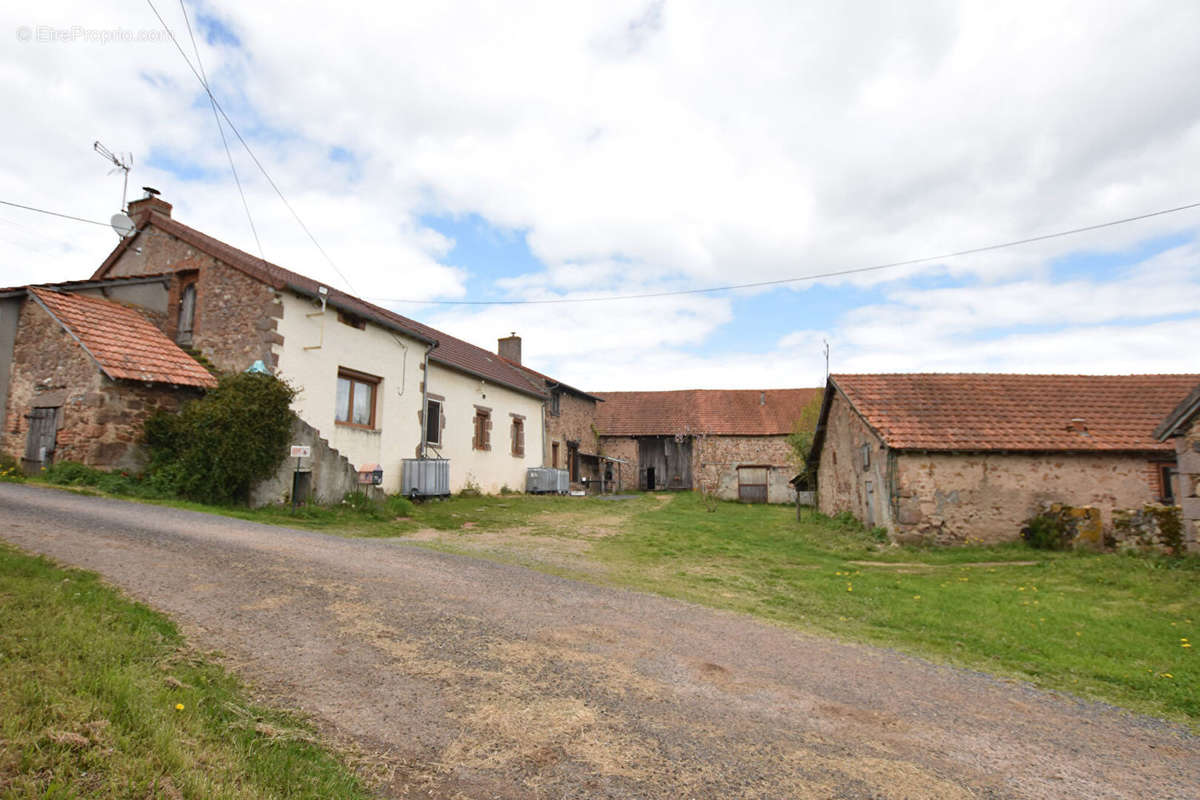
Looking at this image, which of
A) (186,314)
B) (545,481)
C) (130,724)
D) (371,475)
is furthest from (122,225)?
(130,724)

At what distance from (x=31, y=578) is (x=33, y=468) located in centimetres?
939

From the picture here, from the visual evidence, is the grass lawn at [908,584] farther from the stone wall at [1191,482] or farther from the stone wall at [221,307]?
the stone wall at [221,307]

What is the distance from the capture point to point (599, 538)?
1312cm

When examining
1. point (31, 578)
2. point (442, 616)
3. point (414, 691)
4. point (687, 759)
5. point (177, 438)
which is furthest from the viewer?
point (177, 438)

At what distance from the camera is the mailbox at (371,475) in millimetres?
13594

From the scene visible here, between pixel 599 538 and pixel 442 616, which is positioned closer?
pixel 442 616

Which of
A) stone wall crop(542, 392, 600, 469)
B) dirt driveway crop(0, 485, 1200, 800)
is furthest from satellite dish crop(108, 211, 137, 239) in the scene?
stone wall crop(542, 392, 600, 469)

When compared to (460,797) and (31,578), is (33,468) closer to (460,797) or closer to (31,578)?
(31,578)

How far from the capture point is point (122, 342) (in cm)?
1243

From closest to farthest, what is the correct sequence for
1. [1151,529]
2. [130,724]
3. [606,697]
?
[130,724] → [606,697] → [1151,529]

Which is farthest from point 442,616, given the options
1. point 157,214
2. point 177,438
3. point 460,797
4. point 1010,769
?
point 157,214

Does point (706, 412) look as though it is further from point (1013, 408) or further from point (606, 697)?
point (606, 697)

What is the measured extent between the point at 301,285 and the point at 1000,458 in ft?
51.8

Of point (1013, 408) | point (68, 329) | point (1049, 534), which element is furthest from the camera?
point (1013, 408)
